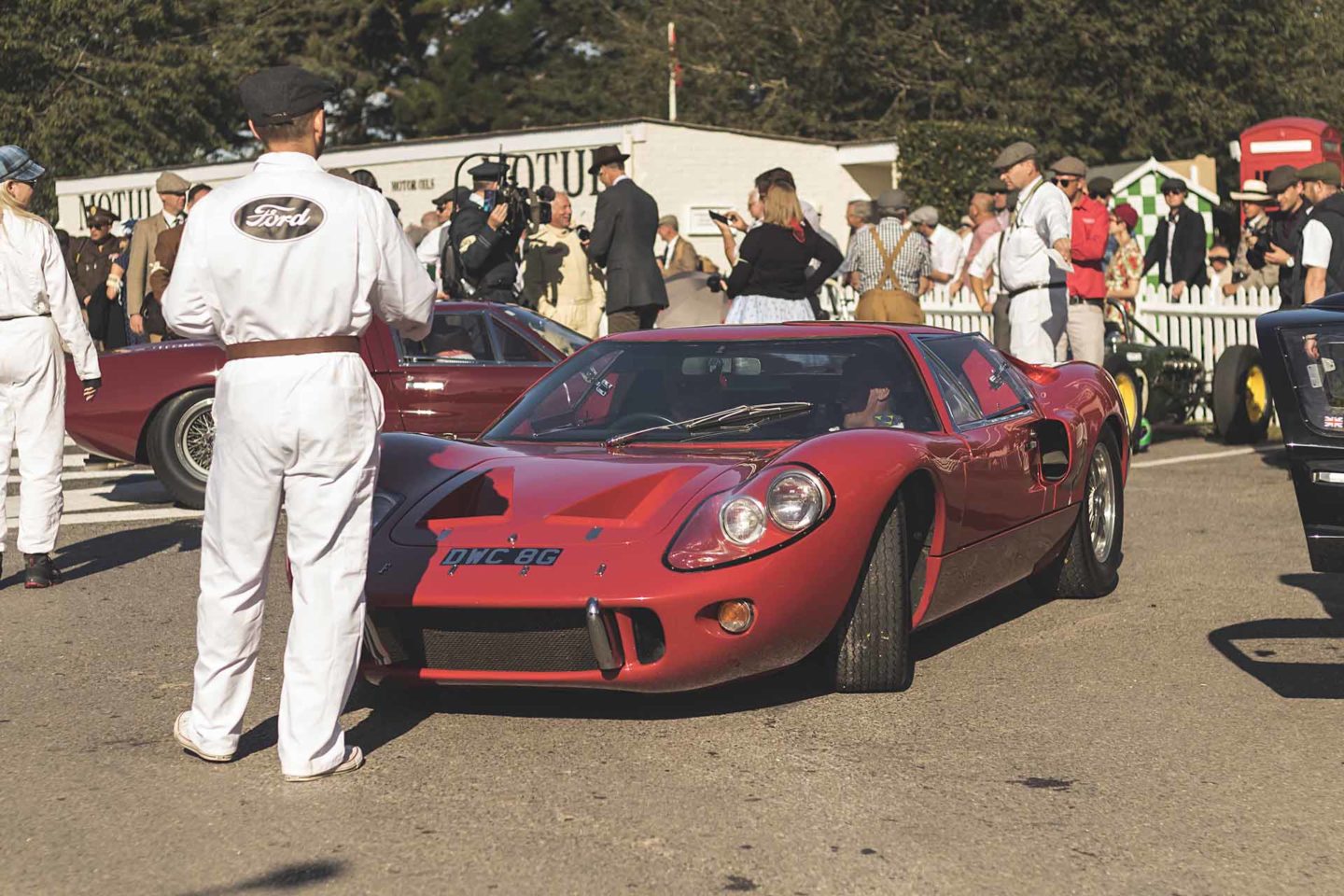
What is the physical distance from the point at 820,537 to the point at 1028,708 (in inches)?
34.5

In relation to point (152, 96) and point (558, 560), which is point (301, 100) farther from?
point (152, 96)

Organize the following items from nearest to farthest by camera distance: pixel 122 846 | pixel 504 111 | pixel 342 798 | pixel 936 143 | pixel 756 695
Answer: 1. pixel 122 846
2. pixel 342 798
3. pixel 756 695
4. pixel 936 143
5. pixel 504 111

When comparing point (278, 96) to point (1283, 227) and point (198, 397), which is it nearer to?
point (198, 397)

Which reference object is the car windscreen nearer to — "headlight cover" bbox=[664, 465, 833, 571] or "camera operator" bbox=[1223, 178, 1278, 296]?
"headlight cover" bbox=[664, 465, 833, 571]

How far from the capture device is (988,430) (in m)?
6.48

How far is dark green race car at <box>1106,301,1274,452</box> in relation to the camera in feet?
44.3

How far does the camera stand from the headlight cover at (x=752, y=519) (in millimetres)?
5137

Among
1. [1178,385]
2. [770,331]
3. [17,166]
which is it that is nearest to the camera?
[770,331]

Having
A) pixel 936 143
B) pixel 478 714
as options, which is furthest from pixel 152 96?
pixel 478 714

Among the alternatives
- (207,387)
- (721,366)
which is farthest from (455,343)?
(721,366)

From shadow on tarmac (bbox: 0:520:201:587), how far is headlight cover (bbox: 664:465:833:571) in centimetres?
412

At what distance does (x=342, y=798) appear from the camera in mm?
4570

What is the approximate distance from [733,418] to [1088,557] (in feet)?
6.28

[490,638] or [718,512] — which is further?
[718,512]
